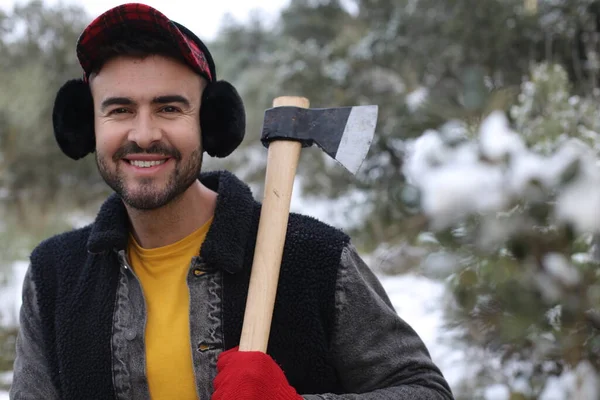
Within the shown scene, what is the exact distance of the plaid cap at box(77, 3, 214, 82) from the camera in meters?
1.72

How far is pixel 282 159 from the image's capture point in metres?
1.92

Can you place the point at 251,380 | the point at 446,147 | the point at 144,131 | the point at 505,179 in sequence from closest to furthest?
the point at 251,380 < the point at 144,131 < the point at 505,179 < the point at 446,147

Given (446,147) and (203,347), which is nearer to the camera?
(203,347)

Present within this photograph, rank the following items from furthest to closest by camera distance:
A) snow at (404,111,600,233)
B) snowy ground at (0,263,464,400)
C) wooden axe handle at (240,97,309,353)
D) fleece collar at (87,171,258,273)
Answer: snowy ground at (0,263,464,400)
snow at (404,111,600,233)
fleece collar at (87,171,258,273)
wooden axe handle at (240,97,309,353)

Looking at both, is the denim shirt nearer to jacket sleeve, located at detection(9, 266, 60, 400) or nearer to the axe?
jacket sleeve, located at detection(9, 266, 60, 400)

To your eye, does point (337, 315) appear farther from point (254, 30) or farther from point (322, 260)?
point (254, 30)

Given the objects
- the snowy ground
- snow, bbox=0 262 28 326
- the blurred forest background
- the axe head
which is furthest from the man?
snow, bbox=0 262 28 326

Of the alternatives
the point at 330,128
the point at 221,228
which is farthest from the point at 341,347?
the point at 330,128

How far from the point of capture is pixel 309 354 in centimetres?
180

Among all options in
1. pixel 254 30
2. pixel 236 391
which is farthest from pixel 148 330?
pixel 254 30

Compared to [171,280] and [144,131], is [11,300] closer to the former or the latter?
[171,280]

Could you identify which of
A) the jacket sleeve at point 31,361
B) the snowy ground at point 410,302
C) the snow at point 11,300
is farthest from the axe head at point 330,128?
the snow at point 11,300

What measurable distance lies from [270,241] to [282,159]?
0.85 feet

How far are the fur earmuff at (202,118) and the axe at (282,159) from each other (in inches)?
4.4
